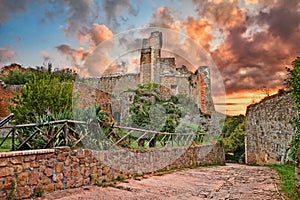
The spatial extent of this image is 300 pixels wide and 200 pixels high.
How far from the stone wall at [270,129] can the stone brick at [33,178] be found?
8875 mm

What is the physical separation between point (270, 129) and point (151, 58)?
11.4 m

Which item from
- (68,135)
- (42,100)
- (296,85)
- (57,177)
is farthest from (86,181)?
(42,100)

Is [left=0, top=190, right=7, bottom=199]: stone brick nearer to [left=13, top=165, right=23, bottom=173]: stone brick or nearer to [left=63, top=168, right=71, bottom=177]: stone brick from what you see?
[left=13, top=165, right=23, bottom=173]: stone brick

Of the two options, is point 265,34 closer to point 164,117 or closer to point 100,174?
point 164,117

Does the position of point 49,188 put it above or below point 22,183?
below

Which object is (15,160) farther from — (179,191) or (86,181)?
(179,191)

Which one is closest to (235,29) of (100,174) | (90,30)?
(90,30)

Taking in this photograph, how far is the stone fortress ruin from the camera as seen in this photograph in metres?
21.1

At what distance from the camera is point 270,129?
550 inches

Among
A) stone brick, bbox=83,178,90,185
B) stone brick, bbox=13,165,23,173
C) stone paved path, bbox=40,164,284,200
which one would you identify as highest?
stone brick, bbox=13,165,23,173

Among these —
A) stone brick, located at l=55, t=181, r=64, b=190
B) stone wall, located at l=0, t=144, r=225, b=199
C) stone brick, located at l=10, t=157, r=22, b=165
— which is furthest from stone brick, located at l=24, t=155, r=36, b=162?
stone brick, located at l=55, t=181, r=64, b=190

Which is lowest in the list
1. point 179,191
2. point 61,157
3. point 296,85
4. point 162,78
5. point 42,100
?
point 179,191

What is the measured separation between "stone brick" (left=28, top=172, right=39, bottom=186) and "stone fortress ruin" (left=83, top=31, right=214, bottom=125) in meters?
14.9

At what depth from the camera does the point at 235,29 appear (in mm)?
11578
